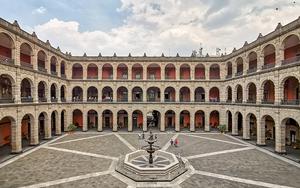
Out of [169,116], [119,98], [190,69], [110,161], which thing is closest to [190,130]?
[169,116]

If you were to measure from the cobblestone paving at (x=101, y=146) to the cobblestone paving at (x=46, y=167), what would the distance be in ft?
7.40

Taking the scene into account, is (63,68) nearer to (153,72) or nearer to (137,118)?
(153,72)

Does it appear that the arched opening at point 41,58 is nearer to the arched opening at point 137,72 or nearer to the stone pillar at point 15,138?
the stone pillar at point 15,138

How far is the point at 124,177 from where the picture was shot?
50.8ft

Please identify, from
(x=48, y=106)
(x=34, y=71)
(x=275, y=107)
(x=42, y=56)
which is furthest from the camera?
(x=42, y=56)

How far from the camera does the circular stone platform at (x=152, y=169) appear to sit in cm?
1514

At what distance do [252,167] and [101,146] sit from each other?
17840 millimetres

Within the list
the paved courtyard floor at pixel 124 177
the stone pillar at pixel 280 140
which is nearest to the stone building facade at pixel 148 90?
the stone pillar at pixel 280 140

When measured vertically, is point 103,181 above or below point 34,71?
below

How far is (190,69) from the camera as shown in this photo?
3672cm

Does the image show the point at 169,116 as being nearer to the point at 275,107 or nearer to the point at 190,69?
the point at 190,69

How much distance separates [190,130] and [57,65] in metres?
27.0

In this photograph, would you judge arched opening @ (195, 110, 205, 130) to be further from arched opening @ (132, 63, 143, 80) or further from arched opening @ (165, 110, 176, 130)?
arched opening @ (132, 63, 143, 80)

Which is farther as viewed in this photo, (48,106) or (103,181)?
(48,106)
